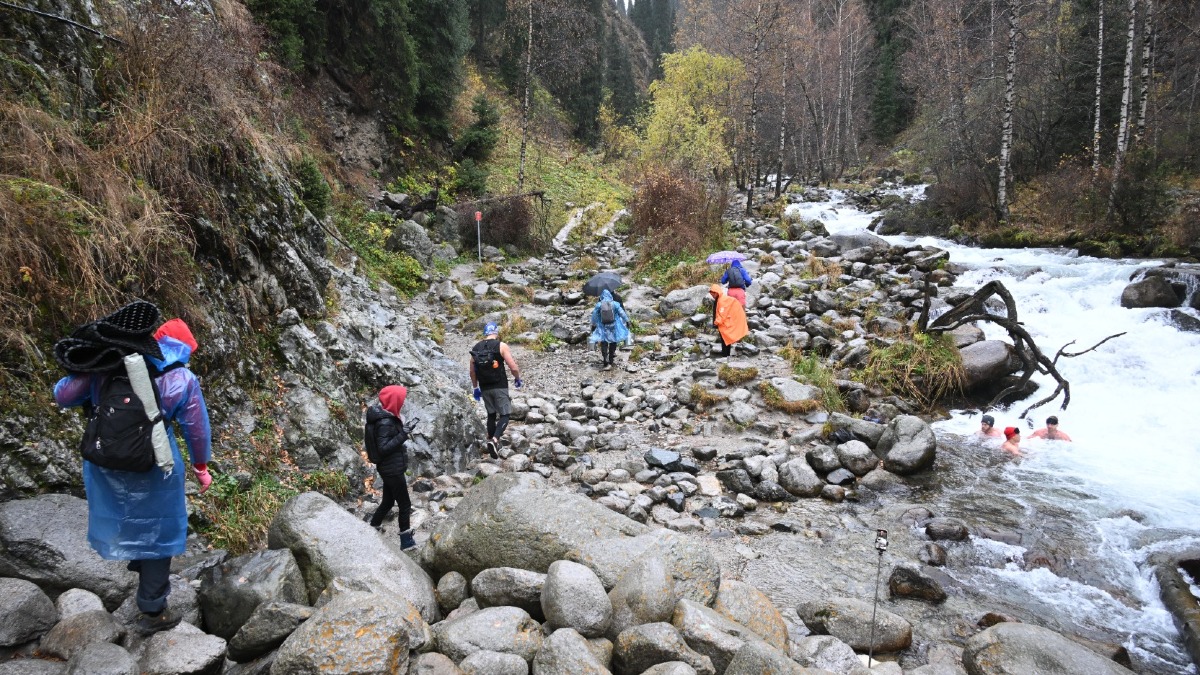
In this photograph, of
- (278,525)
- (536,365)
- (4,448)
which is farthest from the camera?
(536,365)

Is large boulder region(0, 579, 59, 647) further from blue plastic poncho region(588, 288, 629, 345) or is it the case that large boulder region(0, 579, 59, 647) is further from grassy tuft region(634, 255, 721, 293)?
grassy tuft region(634, 255, 721, 293)

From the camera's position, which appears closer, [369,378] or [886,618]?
[886,618]

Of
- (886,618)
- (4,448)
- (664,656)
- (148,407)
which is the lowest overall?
(886,618)

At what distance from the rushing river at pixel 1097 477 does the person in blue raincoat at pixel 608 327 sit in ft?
18.9

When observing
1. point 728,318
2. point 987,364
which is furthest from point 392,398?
point 987,364

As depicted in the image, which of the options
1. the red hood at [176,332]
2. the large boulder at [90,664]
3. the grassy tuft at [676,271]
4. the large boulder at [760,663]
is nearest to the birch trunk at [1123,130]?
the grassy tuft at [676,271]

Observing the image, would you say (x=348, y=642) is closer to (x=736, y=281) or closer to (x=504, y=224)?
(x=736, y=281)

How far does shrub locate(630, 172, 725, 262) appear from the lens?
18.9 m

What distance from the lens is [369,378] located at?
7605 mm

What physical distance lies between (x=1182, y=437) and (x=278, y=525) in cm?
1147

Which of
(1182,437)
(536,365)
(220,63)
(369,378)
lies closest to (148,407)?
(369,378)

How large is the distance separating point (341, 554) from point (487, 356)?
158 inches

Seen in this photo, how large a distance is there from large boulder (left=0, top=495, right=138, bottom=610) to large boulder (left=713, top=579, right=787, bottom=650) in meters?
3.91

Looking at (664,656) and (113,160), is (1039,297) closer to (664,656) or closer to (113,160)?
(664,656)
